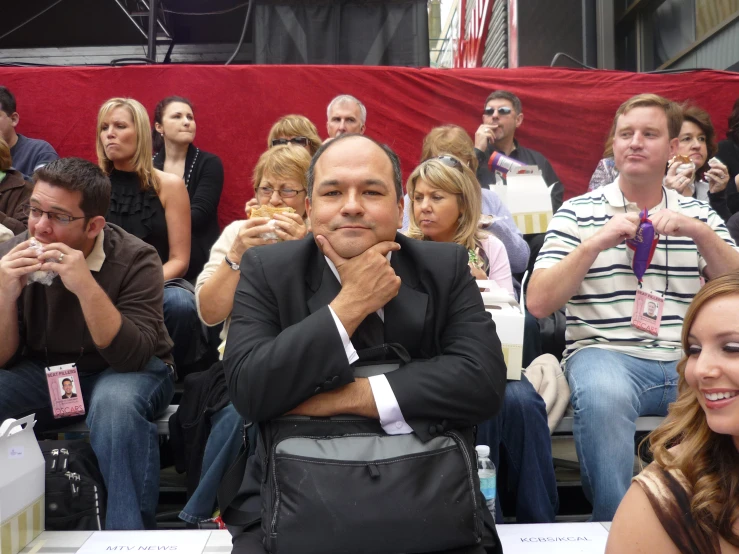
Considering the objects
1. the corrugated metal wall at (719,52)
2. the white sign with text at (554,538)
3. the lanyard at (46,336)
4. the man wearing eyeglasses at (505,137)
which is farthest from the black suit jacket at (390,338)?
the corrugated metal wall at (719,52)

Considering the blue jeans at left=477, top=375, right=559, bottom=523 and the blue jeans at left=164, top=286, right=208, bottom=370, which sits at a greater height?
the blue jeans at left=164, top=286, right=208, bottom=370

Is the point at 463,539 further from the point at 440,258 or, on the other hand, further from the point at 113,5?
the point at 113,5

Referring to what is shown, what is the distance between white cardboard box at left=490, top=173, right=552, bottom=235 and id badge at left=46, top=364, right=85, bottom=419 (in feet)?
8.00

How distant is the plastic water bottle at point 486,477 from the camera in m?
2.49

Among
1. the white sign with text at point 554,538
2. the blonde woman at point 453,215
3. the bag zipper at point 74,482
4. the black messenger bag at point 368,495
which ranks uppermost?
the blonde woman at point 453,215

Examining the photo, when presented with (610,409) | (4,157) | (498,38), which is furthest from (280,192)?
(498,38)

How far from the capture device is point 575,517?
10.2 feet

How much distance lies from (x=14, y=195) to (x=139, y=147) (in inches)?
28.9

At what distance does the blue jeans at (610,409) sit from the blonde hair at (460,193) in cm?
75

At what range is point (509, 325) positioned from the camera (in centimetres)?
267

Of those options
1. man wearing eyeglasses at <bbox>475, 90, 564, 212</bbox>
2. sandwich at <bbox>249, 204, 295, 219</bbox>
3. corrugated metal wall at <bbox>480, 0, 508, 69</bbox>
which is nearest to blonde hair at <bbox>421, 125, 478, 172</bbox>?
man wearing eyeglasses at <bbox>475, 90, 564, 212</bbox>

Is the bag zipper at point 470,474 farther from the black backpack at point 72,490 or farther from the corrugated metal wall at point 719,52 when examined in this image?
the corrugated metal wall at point 719,52

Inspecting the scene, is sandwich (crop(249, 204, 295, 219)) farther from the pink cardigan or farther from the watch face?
the pink cardigan

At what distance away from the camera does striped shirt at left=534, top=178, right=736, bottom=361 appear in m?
2.97
